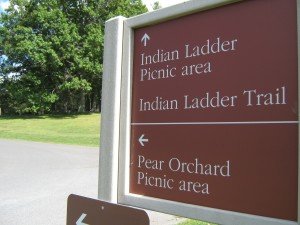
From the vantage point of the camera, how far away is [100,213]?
2178 mm

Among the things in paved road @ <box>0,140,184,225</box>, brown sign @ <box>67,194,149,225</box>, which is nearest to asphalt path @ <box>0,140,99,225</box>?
paved road @ <box>0,140,184,225</box>

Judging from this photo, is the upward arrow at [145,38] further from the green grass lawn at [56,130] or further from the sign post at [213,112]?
the green grass lawn at [56,130]

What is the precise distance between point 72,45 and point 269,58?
38.3 metres

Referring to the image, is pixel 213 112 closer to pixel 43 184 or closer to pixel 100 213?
pixel 100 213

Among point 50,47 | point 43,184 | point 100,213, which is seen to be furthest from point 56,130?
point 100,213

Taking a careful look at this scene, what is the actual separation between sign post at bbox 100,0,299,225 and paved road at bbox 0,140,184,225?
402 cm

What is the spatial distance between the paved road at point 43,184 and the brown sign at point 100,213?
13.8ft

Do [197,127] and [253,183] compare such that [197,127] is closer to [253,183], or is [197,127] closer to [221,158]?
[221,158]

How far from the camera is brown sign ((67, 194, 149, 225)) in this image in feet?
6.53

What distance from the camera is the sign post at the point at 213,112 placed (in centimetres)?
208

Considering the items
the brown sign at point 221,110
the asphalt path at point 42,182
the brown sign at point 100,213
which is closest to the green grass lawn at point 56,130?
the asphalt path at point 42,182

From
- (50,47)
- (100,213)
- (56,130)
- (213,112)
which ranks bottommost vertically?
(100,213)

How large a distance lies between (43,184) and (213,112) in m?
8.44

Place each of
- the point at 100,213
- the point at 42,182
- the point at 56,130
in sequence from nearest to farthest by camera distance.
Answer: the point at 100,213
the point at 42,182
the point at 56,130
